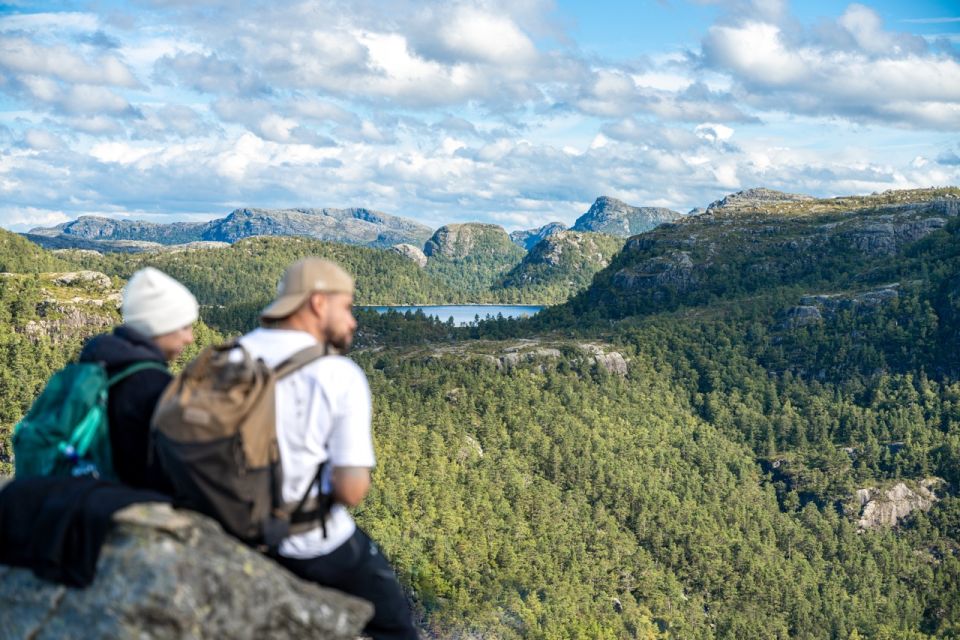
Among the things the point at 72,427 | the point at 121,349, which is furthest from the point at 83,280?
the point at 72,427

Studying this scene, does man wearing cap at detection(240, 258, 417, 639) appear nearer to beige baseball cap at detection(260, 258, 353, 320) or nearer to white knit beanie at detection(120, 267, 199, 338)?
beige baseball cap at detection(260, 258, 353, 320)

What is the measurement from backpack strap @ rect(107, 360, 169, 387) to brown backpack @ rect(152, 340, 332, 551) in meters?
0.68

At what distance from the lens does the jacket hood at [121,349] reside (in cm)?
863

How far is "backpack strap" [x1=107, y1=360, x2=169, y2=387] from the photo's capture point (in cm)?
857

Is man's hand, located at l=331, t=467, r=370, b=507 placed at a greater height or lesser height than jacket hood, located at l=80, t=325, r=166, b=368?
lesser

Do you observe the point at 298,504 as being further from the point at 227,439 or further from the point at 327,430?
the point at 227,439

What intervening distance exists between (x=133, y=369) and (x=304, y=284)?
1.87 metres

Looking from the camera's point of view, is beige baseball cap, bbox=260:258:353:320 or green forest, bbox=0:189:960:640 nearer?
beige baseball cap, bbox=260:258:353:320

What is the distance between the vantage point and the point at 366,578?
30.3 feet

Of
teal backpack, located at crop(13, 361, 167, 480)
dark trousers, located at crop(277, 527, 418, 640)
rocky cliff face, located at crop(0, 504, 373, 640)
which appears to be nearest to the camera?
rocky cliff face, located at crop(0, 504, 373, 640)

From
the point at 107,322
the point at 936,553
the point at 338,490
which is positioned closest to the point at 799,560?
the point at 936,553

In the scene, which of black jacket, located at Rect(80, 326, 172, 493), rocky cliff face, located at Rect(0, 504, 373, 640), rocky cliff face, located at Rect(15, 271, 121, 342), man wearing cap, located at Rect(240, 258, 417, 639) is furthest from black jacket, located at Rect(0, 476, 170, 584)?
rocky cliff face, located at Rect(15, 271, 121, 342)

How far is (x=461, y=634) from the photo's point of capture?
6756 centimetres

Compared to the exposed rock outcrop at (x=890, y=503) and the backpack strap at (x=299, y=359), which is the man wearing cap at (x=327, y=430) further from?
the exposed rock outcrop at (x=890, y=503)
